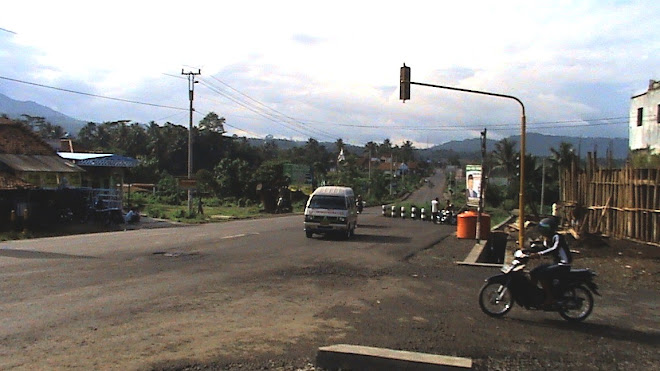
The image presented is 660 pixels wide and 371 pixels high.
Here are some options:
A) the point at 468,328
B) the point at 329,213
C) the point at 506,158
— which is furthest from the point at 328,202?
the point at 506,158

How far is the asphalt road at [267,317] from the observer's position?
736 cm

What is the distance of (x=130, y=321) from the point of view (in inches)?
347

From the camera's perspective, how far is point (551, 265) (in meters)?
9.94

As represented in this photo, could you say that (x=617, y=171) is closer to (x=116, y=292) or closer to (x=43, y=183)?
(x=116, y=292)

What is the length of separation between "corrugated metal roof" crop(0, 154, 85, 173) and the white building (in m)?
34.1

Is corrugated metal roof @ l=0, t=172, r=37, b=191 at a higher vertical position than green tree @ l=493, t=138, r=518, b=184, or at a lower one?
lower

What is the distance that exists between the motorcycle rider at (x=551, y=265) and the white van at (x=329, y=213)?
1517cm

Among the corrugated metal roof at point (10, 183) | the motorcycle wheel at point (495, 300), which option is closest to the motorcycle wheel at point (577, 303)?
the motorcycle wheel at point (495, 300)

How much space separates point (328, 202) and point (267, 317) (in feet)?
53.3

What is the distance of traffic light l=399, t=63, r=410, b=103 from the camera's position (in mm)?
22672

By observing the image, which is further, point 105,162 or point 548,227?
point 105,162

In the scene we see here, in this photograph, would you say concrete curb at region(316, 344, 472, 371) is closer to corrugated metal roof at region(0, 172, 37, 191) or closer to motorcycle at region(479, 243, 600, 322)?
motorcycle at region(479, 243, 600, 322)

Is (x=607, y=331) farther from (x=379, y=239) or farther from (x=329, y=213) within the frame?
(x=379, y=239)

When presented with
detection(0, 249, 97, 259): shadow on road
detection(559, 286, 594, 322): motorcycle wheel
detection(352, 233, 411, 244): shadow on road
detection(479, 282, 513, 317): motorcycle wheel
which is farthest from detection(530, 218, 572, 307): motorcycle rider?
detection(352, 233, 411, 244): shadow on road
